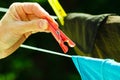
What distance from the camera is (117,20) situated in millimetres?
1516

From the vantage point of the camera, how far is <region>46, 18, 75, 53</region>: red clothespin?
4.07 feet

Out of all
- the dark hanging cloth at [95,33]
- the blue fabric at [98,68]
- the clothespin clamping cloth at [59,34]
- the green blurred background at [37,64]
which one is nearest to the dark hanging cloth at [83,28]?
the dark hanging cloth at [95,33]

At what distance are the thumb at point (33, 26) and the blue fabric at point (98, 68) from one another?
0.13m

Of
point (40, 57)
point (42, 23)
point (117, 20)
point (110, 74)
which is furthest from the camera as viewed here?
point (40, 57)

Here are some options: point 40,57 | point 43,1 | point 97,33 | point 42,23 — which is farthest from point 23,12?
point 40,57

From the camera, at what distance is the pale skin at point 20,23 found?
135cm

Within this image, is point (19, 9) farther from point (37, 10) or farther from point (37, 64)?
point (37, 64)

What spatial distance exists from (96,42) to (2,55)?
321 millimetres

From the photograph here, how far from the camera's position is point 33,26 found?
1.36 m

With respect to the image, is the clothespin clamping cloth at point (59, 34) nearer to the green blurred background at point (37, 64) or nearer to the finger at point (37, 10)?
the finger at point (37, 10)

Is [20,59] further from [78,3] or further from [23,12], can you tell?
[23,12]

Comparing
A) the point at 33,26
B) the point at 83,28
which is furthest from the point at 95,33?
the point at 33,26

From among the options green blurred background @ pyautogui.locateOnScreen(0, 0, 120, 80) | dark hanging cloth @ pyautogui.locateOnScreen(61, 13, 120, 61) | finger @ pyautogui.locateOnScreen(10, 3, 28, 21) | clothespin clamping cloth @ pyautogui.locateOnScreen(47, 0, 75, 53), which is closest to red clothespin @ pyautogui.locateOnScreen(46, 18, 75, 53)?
clothespin clamping cloth @ pyautogui.locateOnScreen(47, 0, 75, 53)

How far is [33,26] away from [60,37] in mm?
139
